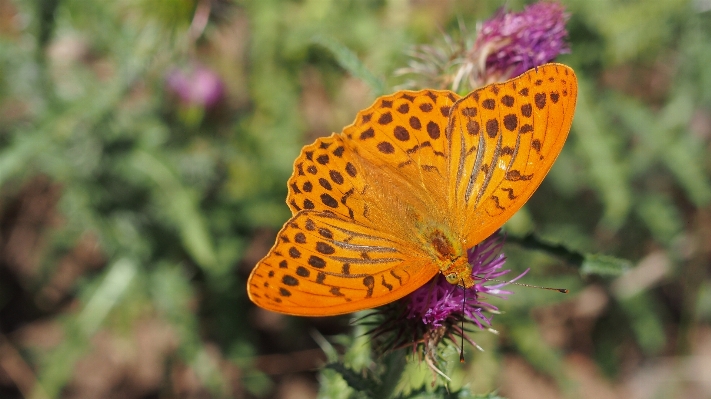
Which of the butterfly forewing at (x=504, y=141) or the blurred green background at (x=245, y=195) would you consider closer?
the butterfly forewing at (x=504, y=141)

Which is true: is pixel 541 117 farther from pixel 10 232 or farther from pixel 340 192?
pixel 10 232

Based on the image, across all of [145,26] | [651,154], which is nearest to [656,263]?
[651,154]

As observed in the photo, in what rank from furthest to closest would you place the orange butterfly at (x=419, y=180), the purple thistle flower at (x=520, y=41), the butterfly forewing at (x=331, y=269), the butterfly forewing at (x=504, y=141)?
the purple thistle flower at (x=520, y=41), the butterfly forewing at (x=504, y=141), the orange butterfly at (x=419, y=180), the butterfly forewing at (x=331, y=269)

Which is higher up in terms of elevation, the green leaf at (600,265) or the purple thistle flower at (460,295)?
the purple thistle flower at (460,295)

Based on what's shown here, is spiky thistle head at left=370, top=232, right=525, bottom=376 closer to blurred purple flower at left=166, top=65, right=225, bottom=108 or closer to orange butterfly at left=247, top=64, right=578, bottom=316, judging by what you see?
orange butterfly at left=247, top=64, right=578, bottom=316

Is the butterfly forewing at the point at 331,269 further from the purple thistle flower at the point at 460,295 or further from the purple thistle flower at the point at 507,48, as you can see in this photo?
the purple thistle flower at the point at 507,48

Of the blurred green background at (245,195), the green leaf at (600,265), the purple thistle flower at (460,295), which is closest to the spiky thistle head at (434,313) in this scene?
the purple thistle flower at (460,295)

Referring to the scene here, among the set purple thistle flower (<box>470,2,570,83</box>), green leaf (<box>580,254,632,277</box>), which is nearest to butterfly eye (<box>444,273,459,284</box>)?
green leaf (<box>580,254,632,277</box>)
